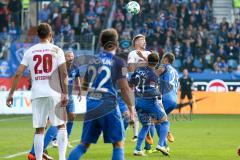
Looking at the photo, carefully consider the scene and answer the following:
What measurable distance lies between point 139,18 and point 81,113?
9.67 m

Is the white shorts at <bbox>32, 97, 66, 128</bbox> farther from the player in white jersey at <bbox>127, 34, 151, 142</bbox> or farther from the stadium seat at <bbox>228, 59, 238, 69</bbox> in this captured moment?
the stadium seat at <bbox>228, 59, 238, 69</bbox>

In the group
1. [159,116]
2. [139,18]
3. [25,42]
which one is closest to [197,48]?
[139,18]

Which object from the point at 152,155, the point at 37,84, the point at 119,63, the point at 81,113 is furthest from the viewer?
the point at 81,113

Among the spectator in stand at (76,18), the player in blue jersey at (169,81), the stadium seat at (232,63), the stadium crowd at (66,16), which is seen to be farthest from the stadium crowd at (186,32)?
the player in blue jersey at (169,81)

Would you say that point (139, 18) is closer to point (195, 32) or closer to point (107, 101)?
point (195, 32)

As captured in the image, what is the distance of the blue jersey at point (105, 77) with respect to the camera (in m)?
10.7

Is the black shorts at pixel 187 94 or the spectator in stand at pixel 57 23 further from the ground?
the spectator in stand at pixel 57 23

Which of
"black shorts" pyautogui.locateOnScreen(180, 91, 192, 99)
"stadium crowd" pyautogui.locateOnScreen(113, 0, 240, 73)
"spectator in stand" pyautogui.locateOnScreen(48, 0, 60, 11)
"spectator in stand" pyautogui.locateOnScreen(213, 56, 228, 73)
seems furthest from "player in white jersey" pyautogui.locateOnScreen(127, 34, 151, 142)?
"spectator in stand" pyautogui.locateOnScreen(48, 0, 60, 11)

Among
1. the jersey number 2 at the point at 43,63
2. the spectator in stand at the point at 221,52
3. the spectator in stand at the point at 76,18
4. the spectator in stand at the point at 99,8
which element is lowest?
the jersey number 2 at the point at 43,63

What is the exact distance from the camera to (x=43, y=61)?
40.3 feet

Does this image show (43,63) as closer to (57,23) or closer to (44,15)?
(57,23)

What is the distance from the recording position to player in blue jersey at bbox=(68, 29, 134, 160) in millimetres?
10750

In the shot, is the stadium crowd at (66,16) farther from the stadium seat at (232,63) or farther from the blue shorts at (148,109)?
the blue shorts at (148,109)

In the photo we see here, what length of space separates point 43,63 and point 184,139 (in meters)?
7.90
